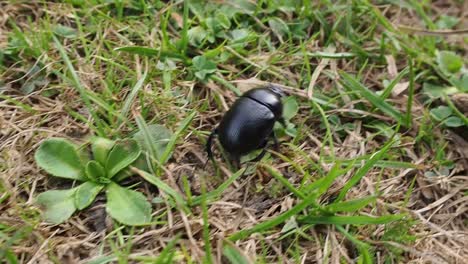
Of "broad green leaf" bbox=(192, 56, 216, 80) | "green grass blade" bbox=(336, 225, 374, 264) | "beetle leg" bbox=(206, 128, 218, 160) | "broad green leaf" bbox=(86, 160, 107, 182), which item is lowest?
"green grass blade" bbox=(336, 225, 374, 264)

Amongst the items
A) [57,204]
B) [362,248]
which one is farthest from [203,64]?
[362,248]

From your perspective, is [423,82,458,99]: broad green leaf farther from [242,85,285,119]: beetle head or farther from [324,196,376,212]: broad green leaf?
[324,196,376,212]: broad green leaf

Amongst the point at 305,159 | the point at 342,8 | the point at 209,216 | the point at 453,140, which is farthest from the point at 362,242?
the point at 342,8

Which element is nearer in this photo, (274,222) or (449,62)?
(274,222)

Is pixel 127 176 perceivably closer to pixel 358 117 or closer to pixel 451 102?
pixel 358 117

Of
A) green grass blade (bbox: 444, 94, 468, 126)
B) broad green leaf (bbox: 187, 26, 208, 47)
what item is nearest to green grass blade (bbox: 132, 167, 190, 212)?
broad green leaf (bbox: 187, 26, 208, 47)

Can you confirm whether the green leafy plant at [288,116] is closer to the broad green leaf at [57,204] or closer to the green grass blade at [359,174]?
the green grass blade at [359,174]

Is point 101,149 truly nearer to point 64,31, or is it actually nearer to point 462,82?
point 64,31

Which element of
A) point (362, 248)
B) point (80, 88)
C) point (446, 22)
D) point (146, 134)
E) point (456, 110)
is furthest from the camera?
point (446, 22)
